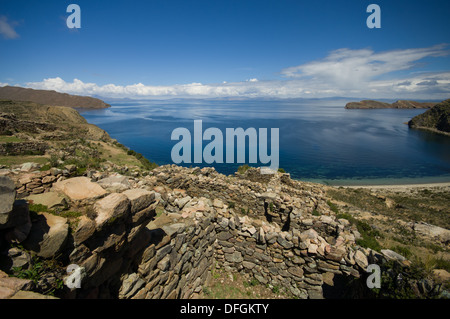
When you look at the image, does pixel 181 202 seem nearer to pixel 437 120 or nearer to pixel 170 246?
pixel 170 246

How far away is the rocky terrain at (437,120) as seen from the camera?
9855 centimetres

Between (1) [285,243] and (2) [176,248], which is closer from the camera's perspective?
(2) [176,248]

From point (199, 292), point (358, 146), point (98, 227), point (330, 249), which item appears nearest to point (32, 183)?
point (98, 227)

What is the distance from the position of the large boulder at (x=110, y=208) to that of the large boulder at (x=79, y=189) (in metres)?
0.58

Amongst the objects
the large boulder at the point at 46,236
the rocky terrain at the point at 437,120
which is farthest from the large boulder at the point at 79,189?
the rocky terrain at the point at 437,120

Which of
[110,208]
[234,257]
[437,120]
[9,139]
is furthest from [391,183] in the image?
[437,120]

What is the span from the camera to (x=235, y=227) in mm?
7773

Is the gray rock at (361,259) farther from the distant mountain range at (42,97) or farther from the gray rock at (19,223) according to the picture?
the distant mountain range at (42,97)

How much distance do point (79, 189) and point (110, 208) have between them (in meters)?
1.41

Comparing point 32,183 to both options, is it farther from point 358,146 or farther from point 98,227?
point 358,146

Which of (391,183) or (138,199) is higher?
(138,199)

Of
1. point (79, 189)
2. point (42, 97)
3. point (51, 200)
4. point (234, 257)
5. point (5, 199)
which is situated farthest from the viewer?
point (42, 97)

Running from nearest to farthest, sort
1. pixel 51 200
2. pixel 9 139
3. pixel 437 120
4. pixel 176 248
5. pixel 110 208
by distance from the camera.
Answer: pixel 110 208 < pixel 51 200 < pixel 176 248 < pixel 9 139 < pixel 437 120

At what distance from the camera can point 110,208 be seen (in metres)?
3.79
